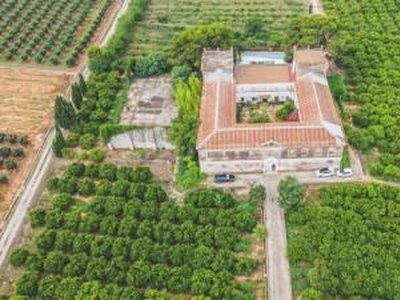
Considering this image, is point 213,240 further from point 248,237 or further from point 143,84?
point 143,84

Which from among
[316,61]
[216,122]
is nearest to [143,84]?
[216,122]

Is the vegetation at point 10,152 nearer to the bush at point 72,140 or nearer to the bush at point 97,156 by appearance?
the bush at point 72,140

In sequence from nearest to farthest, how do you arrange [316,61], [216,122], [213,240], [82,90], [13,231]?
[213,240]
[13,231]
[216,122]
[316,61]
[82,90]

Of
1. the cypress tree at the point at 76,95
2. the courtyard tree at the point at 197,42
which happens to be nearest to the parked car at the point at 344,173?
the courtyard tree at the point at 197,42

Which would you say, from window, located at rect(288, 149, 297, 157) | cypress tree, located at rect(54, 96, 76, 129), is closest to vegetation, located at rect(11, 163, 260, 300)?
window, located at rect(288, 149, 297, 157)

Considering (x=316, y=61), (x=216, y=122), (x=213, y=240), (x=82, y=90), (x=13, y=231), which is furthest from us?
(x=82, y=90)
